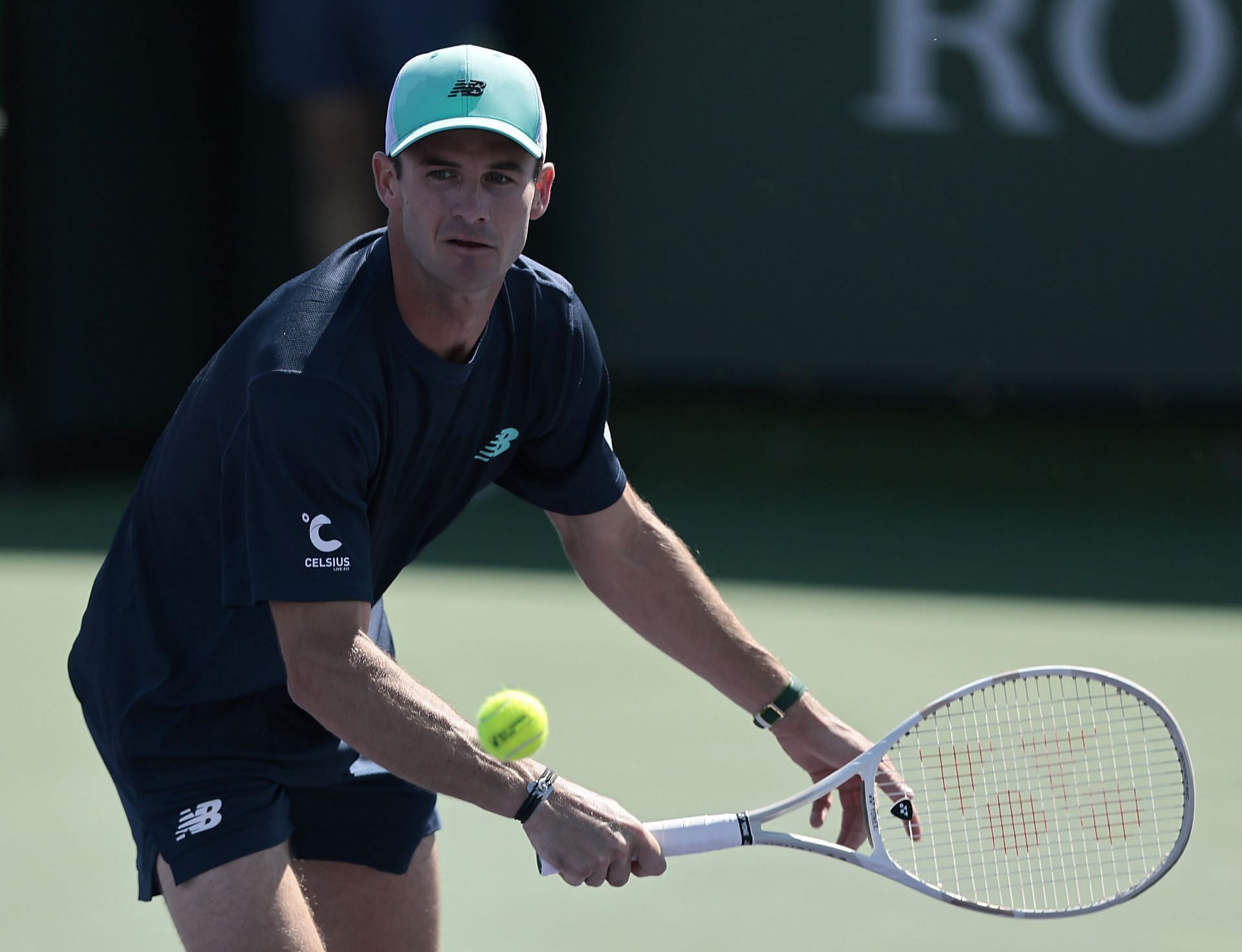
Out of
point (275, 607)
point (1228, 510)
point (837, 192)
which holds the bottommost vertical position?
point (1228, 510)

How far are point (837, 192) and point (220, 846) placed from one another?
5.32 meters

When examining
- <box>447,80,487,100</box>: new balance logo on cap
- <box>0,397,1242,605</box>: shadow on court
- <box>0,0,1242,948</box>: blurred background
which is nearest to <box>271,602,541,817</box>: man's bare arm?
<box>447,80,487,100</box>: new balance logo on cap

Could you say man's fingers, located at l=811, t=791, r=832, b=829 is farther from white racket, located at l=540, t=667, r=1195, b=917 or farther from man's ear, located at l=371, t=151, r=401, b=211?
man's ear, located at l=371, t=151, r=401, b=211

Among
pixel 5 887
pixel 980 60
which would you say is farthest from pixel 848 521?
pixel 5 887

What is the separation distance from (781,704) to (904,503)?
461 centimetres

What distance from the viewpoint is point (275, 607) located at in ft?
7.47

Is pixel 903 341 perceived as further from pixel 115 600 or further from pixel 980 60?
pixel 115 600

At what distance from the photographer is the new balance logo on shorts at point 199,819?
2486 millimetres

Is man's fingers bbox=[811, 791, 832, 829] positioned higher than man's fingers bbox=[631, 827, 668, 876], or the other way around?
man's fingers bbox=[631, 827, 668, 876]

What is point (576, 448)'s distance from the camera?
275 centimetres

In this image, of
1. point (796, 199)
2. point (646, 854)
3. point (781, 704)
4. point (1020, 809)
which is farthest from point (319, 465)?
point (796, 199)

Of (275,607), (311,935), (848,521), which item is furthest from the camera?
(848,521)

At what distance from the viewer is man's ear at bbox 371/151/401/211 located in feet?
7.93

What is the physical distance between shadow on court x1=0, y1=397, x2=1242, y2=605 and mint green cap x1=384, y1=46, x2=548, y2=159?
379 centimetres
